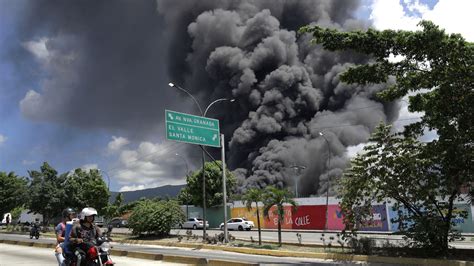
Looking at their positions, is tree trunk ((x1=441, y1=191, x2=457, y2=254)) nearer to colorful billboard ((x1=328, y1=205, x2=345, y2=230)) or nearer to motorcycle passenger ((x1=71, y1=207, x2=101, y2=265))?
motorcycle passenger ((x1=71, y1=207, x2=101, y2=265))

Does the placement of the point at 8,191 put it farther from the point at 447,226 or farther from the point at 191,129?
the point at 447,226

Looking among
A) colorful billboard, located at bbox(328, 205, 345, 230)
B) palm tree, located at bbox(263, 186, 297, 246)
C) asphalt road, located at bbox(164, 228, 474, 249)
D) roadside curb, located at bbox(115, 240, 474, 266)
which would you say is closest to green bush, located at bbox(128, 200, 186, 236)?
asphalt road, located at bbox(164, 228, 474, 249)

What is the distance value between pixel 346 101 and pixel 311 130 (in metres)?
8.85

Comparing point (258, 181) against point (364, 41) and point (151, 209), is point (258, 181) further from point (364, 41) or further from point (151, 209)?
point (364, 41)

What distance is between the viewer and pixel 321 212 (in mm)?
47250

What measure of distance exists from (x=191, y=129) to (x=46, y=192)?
28.2m

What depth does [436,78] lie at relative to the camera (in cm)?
1445

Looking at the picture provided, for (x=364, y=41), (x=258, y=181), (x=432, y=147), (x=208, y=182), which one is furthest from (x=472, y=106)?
(x=258, y=181)

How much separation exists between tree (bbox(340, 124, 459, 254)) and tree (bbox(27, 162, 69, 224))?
3728cm

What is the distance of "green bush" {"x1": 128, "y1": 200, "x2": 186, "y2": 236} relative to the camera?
29.1 metres

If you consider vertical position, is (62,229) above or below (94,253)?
above

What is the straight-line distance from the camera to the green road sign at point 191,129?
24.6 metres

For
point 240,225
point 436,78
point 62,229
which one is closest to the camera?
point 62,229

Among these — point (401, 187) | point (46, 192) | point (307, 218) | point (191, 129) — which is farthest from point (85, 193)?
point (401, 187)
